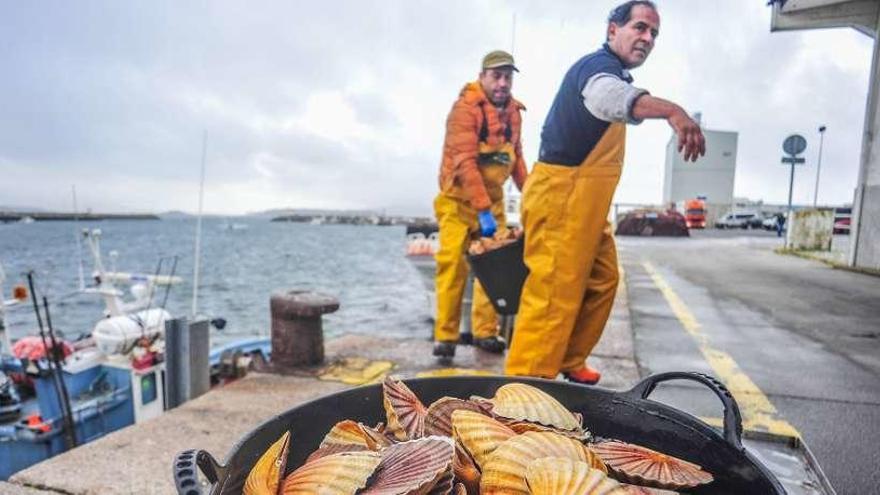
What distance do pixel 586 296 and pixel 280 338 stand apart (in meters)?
2.07

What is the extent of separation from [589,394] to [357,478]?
0.73 meters

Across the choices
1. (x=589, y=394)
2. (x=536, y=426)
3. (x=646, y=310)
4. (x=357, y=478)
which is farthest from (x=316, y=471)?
(x=646, y=310)

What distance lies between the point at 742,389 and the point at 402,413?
238 centimetres

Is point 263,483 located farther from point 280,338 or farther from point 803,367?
point 803,367

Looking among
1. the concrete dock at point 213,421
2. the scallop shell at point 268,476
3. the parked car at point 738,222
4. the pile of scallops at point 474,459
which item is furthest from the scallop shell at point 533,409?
the parked car at point 738,222

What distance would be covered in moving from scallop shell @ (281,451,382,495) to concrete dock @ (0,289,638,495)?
134 cm

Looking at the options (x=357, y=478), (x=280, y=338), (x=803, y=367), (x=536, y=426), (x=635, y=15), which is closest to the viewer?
(x=357, y=478)

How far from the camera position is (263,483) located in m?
0.73

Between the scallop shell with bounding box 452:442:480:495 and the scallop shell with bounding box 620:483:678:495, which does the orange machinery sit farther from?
the scallop shell with bounding box 452:442:480:495

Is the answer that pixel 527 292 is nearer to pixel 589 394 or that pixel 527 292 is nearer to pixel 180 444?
pixel 589 394

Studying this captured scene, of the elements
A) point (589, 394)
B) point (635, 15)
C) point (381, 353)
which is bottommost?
point (381, 353)

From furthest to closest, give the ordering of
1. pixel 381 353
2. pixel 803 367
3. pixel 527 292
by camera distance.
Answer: pixel 381 353, pixel 803 367, pixel 527 292

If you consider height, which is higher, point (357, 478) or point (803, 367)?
point (357, 478)

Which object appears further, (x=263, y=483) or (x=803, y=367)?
(x=803, y=367)
